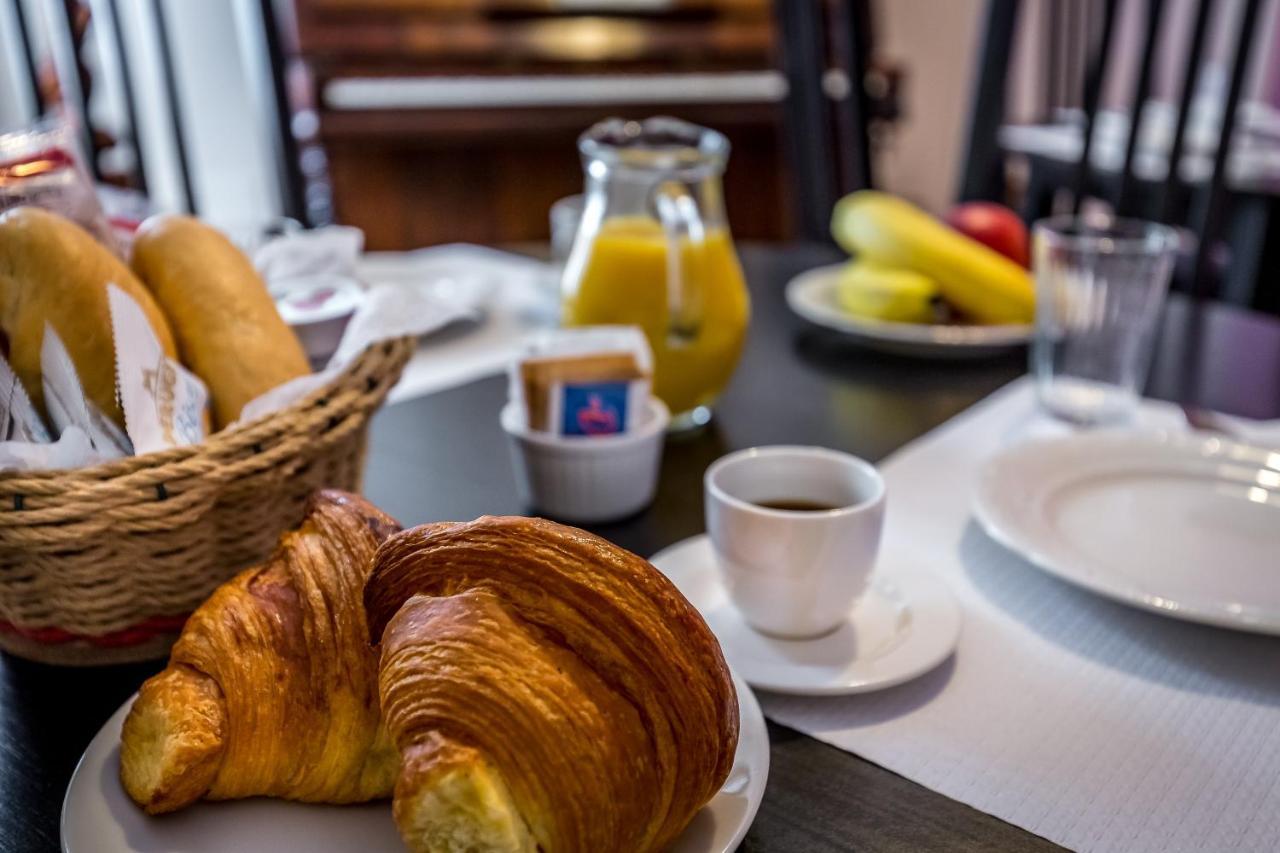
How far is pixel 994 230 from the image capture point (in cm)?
117

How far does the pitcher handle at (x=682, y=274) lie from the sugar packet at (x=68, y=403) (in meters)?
0.40

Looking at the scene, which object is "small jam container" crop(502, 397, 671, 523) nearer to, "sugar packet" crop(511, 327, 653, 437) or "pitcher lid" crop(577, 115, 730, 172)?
"sugar packet" crop(511, 327, 653, 437)

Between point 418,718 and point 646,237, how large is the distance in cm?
52

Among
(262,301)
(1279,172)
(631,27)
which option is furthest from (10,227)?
(631,27)

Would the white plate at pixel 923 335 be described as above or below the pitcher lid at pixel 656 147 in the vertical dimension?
below

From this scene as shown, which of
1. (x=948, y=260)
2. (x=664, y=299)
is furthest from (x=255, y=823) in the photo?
(x=948, y=260)

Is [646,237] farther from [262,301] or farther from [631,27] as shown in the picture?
[631,27]

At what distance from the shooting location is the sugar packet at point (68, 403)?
481 millimetres

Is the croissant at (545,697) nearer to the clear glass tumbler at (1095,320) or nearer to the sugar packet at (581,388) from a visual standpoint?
the sugar packet at (581,388)

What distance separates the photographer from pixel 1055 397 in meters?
0.88

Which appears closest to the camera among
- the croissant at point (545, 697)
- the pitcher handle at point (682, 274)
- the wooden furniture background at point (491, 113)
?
the croissant at point (545, 697)

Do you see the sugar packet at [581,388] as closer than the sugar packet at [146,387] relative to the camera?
No

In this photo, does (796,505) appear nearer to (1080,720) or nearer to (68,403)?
(1080,720)

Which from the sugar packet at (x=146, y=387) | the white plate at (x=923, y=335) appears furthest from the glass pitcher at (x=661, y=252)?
the sugar packet at (x=146, y=387)
